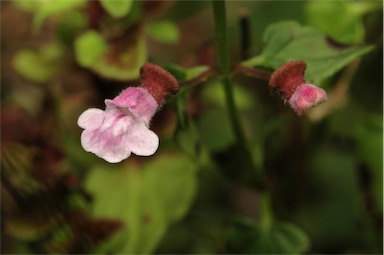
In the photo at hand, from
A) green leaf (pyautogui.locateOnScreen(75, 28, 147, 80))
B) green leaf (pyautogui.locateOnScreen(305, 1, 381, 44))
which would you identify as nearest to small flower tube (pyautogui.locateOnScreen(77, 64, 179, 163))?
green leaf (pyautogui.locateOnScreen(75, 28, 147, 80))

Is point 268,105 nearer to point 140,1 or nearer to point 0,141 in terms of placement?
point 140,1

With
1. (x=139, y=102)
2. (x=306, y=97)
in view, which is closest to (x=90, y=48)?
(x=139, y=102)

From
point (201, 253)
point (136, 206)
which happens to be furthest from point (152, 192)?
point (201, 253)

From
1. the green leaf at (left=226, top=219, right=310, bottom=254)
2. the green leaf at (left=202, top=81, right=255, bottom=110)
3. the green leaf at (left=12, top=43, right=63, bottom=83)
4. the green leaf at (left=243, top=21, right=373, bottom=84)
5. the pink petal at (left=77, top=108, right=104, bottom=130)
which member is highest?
the pink petal at (left=77, top=108, right=104, bottom=130)

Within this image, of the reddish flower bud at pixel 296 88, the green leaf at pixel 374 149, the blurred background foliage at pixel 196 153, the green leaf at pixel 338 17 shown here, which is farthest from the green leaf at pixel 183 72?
the green leaf at pixel 374 149

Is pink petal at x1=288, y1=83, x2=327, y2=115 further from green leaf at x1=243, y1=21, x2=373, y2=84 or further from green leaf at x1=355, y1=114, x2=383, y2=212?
green leaf at x1=355, y1=114, x2=383, y2=212

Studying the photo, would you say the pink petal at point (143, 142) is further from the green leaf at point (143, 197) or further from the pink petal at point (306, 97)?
the green leaf at point (143, 197)

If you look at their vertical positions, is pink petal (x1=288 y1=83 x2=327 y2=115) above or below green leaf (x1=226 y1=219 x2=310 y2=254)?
above
